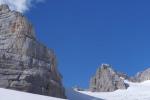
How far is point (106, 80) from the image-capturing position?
92875 millimetres

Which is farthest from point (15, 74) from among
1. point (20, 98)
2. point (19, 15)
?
point (20, 98)

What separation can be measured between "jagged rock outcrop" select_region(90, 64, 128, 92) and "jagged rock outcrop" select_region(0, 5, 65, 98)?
36.6 m

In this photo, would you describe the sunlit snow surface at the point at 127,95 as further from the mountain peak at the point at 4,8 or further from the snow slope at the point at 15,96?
the snow slope at the point at 15,96

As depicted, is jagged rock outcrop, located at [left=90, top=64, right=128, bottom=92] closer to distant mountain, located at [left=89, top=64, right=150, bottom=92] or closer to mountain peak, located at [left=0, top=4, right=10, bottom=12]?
distant mountain, located at [left=89, top=64, right=150, bottom=92]

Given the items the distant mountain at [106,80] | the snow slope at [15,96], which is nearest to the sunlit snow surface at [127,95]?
the distant mountain at [106,80]

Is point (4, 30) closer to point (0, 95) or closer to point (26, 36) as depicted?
point (26, 36)

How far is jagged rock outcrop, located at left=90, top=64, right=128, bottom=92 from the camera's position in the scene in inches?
3548

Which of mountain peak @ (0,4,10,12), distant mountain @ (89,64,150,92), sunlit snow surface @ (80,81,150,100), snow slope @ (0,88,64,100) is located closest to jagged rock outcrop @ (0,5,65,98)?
mountain peak @ (0,4,10,12)

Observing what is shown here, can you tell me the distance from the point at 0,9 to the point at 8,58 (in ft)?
39.7

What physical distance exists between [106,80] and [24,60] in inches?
1767

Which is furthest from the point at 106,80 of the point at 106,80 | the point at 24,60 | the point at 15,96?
the point at 15,96

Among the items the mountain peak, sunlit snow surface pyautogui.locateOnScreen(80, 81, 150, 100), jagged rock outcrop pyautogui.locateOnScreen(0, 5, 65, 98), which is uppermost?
the mountain peak

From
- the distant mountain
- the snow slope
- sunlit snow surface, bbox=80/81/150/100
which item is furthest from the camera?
the distant mountain

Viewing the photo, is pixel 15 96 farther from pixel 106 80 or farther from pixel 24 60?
pixel 106 80
